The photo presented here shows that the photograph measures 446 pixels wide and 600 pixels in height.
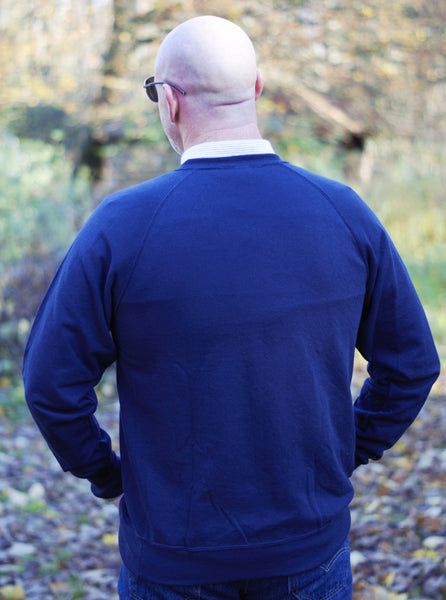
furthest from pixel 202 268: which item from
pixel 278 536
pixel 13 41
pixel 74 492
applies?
pixel 13 41

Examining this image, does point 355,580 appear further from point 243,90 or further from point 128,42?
point 128,42

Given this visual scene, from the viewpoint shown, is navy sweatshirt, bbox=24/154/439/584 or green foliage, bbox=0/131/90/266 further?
green foliage, bbox=0/131/90/266

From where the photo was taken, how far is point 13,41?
10.5 m

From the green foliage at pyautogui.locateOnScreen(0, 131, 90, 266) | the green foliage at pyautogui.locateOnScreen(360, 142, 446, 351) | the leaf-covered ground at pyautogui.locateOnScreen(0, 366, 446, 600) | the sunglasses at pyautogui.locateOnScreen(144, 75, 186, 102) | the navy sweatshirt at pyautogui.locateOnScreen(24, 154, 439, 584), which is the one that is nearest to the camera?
the navy sweatshirt at pyautogui.locateOnScreen(24, 154, 439, 584)

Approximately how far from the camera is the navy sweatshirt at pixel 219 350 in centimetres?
144

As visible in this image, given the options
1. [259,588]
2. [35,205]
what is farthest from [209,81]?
[35,205]

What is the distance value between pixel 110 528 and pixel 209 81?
3373 millimetres

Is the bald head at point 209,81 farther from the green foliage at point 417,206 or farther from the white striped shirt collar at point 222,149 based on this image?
the green foliage at point 417,206

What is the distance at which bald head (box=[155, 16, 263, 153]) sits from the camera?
5.06 feet

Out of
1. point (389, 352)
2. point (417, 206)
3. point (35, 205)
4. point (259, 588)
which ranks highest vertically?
point (389, 352)

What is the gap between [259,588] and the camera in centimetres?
157

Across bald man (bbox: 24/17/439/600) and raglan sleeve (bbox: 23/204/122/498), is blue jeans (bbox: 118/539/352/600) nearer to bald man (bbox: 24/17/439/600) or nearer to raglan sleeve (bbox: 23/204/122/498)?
bald man (bbox: 24/17/439/600)

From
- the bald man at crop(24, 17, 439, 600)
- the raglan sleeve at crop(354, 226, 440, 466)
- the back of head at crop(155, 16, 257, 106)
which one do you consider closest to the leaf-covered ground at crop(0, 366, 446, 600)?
the raglan sleeve at crop(354, 226, 440, 466)

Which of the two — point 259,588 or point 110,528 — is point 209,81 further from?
point 110,528
